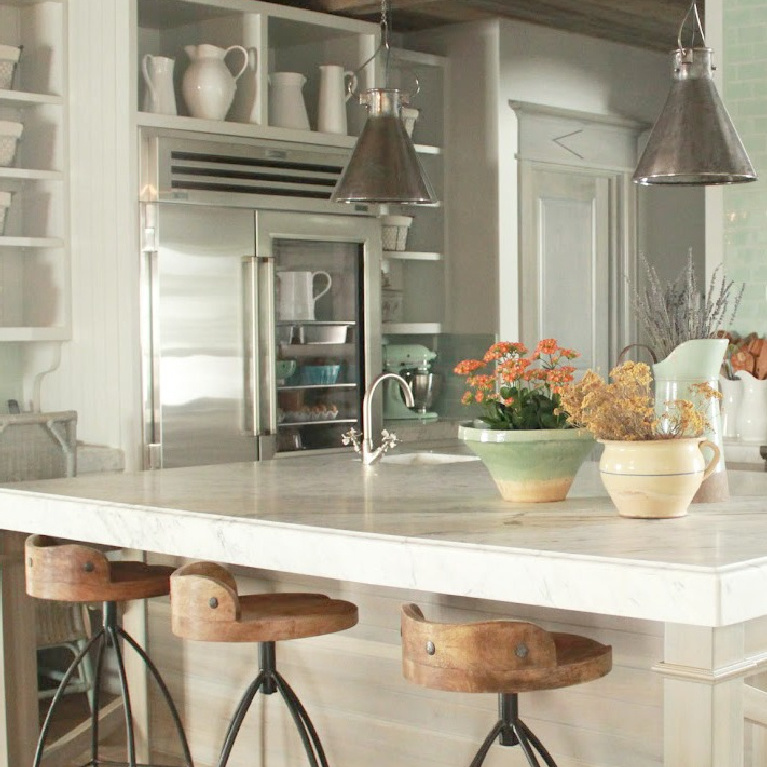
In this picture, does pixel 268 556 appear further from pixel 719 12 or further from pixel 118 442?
pixel 719 12

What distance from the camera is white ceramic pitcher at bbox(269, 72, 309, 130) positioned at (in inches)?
222

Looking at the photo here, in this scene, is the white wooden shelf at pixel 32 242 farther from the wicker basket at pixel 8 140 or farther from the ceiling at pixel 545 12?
the ceiling at pixel 545 12

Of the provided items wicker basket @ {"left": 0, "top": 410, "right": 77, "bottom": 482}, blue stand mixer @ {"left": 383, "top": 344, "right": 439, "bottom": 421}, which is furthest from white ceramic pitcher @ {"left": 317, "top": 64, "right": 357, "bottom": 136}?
wicker basket @ {"left": 0, "top": 410, "right": 77, "bottom": 482}

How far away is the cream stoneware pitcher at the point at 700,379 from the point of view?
3.04 meters

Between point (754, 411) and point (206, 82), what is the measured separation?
7.85ft

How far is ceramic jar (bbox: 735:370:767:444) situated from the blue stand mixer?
5.09 feet

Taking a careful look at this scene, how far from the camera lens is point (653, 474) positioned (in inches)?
109

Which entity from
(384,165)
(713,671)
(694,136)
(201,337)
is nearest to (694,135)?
(694,136)

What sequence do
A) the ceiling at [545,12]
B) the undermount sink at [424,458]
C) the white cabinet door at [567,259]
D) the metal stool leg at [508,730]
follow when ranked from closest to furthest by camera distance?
the metal stool leg at [508,730]
the undermount sink at [424,458]
the ceiling at [545,12]
the white cabinet door at [567,259]

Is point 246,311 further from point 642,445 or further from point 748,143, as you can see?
point 642,445

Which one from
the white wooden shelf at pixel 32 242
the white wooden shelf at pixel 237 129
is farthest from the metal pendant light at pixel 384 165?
the white wooden shelf at pixel 32 242

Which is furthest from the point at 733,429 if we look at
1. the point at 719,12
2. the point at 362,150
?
the point at 362,150

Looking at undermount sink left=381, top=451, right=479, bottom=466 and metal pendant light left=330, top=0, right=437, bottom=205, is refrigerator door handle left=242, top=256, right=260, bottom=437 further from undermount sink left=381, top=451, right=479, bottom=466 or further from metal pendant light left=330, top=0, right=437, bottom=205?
metal pendant light left=330, top=0, right=437, bottom=205

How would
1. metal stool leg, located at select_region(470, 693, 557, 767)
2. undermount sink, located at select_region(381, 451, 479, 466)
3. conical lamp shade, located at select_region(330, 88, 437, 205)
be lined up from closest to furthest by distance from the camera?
metal stool leg, located at select_region(470, 693, 557, 767)
conical lamp shade, located at select_region(330, 88, 437, 205)
undermount sink, located at select_region(381, 451, 479, 466)
